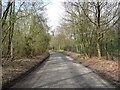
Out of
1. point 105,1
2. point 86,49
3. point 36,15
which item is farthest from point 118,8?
point 36,15

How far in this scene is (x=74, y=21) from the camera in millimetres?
18391

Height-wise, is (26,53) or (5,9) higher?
(5,9)

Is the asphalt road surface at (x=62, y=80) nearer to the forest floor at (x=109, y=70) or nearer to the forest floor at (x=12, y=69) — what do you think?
the forest floor at (x=109, y=70)

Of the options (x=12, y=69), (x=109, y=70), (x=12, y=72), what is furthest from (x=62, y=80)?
(x=12, y=69)

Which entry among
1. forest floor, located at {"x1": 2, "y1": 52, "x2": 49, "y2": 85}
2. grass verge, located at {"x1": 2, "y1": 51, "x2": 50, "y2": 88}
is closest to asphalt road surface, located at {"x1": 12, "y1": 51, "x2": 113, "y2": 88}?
grass verge, located at {"x1": 2, "y1": 51, "x2": 50, "y2": 88}

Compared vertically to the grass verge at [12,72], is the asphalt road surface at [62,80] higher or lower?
lower

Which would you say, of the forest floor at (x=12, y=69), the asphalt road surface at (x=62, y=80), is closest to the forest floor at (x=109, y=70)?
the asphalt road surface at (x=62, y=80)

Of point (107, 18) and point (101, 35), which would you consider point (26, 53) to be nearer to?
point (101, 35)

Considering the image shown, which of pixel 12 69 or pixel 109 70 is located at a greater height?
pixel 12 69

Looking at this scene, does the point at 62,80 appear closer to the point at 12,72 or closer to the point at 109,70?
the point at 12,72

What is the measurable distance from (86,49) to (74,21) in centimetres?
426

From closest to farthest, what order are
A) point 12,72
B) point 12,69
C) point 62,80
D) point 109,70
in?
point 62,80 < point 12,72 < point 109,70 < point 12,69

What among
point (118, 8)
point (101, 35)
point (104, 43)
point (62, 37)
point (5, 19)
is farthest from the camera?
point (62, 37)

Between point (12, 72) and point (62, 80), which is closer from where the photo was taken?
point (62, 80)
